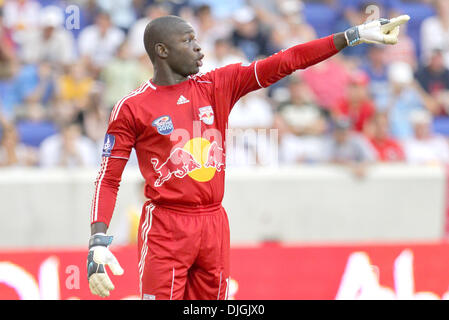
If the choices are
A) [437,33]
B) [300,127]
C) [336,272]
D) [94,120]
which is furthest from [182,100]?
[437,33]

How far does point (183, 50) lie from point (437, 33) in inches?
336

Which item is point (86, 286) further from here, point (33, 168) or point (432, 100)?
point (432, 100)

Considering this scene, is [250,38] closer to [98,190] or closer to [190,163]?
[190,163]

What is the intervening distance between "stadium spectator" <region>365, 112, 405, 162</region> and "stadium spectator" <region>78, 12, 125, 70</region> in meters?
3.30

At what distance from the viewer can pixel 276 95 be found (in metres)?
10.8

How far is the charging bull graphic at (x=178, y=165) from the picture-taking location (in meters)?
4.93

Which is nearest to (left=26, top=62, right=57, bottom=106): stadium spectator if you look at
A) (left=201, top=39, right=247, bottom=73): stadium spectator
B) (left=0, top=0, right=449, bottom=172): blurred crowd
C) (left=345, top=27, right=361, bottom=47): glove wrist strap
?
(left=0, top=0, right=449, bottom=172): blurred crowd

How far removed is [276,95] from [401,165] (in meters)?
1.78

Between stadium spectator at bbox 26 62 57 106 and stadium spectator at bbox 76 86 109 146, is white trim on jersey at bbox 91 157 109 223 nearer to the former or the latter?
stadium spectator at bbox 76 86 109 146

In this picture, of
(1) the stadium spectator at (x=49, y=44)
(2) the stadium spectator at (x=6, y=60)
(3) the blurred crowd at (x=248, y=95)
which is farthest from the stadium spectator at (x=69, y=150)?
(1) the stadium spectator at (x=49, y=44)

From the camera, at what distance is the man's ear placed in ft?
16.2

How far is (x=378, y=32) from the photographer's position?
4762 mm
